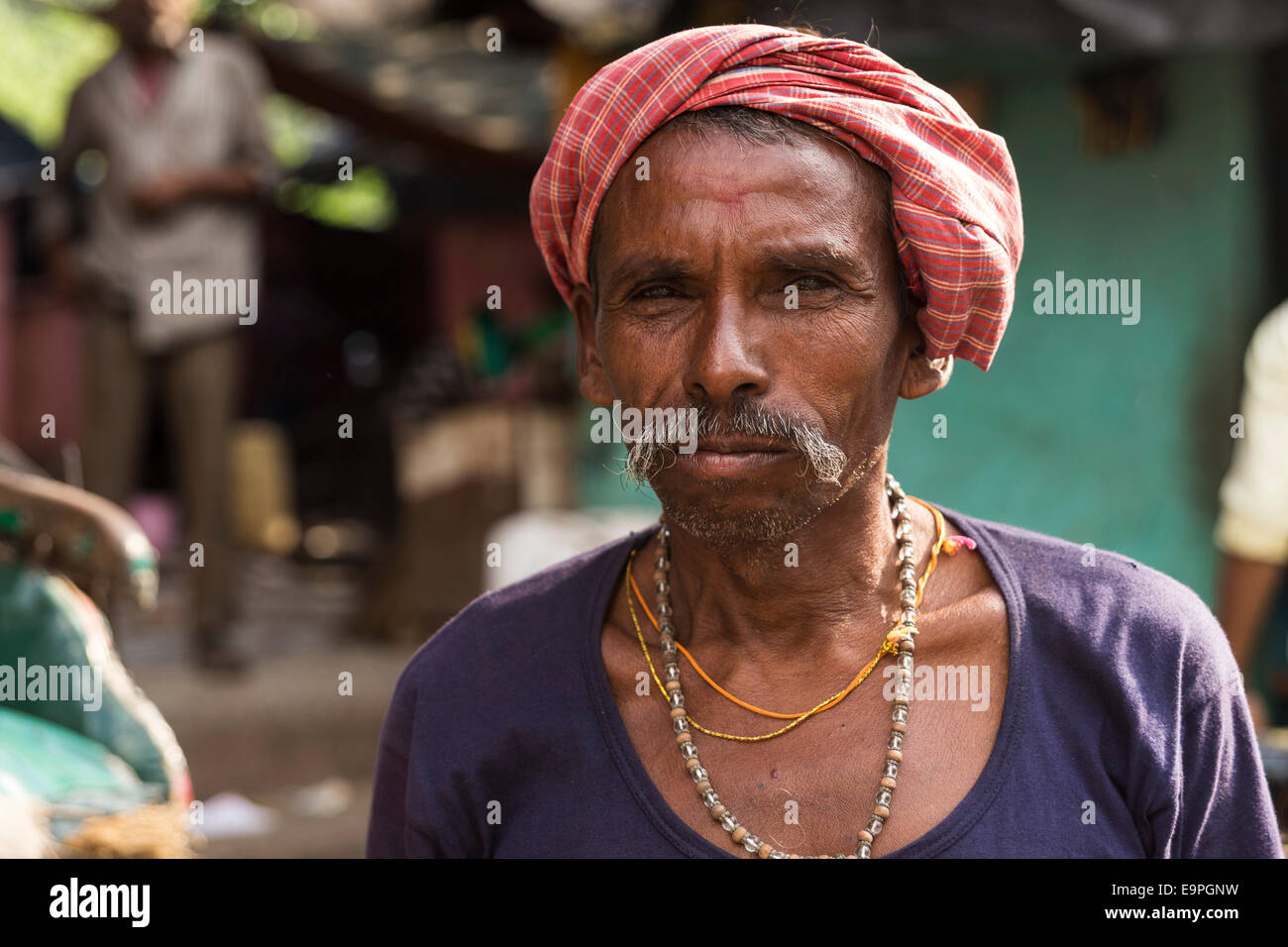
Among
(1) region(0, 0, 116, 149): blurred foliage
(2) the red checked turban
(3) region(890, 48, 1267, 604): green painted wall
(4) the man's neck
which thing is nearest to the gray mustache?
(4) the man's neck

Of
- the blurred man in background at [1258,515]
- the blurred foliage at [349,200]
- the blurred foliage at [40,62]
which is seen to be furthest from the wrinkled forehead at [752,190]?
the blurred foliage at [40,62]

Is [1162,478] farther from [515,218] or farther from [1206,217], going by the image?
[515,218]

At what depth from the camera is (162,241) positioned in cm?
540

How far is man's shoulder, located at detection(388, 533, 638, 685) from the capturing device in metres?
2.04

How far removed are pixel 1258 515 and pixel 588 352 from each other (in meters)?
2.68

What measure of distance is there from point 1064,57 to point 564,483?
313 centimetres

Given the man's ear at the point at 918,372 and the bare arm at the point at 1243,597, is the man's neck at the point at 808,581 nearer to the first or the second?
the man's ear at the point at 918,372

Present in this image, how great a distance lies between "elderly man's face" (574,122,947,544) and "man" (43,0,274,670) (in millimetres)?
3949

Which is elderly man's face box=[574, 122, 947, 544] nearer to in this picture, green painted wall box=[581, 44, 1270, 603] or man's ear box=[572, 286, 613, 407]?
man's ear box=[572, 286, 613, 407]

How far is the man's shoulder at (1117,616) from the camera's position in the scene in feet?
6.11

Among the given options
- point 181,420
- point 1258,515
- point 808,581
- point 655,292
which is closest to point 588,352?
point 655,292

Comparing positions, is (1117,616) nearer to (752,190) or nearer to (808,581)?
(808,581)
